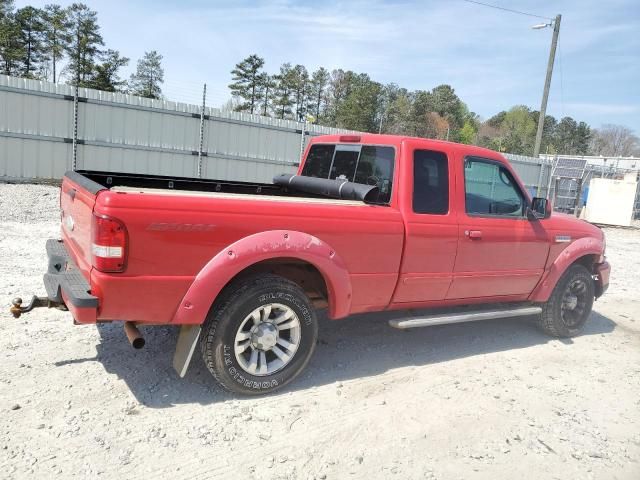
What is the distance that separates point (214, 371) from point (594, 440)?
8.64 feet

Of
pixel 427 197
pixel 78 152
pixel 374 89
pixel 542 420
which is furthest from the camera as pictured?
pixel 374 89

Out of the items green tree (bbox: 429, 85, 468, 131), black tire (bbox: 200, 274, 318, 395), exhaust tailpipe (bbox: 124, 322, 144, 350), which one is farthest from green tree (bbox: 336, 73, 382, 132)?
exhaust tailpipe (bbox: 124, 322, 144, 350)

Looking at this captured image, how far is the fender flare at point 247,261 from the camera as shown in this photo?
3.35m

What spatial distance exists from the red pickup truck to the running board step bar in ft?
0.06

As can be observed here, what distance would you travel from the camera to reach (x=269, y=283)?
144 inches

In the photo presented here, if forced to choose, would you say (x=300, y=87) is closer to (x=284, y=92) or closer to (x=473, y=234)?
(x=284, y=92)

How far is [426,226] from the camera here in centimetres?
429

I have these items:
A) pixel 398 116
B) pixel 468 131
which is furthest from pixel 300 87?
pixel 468 131

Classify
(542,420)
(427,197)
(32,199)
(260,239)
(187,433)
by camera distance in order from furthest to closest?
(32,199)
(427,197)
(542,420)
(260,239)
(187,433)

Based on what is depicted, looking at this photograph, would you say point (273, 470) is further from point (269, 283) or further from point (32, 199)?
point (32, 199)

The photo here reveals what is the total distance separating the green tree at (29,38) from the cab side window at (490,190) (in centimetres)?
4410

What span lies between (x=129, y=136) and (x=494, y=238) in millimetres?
11036

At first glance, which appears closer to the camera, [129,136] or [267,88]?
[129,136]

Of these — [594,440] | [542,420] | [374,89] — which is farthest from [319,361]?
[374,89]
